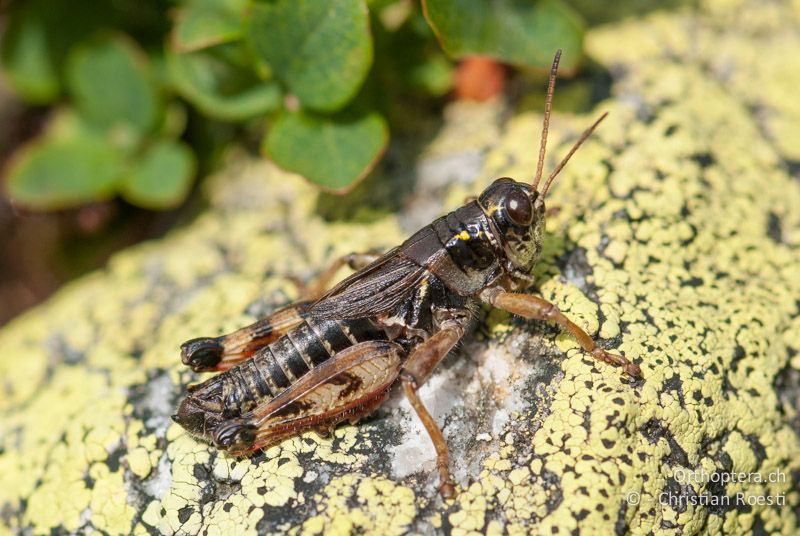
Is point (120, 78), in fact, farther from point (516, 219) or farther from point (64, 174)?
point (516, 219)

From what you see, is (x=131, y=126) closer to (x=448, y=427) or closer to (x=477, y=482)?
(x=448, y=427)

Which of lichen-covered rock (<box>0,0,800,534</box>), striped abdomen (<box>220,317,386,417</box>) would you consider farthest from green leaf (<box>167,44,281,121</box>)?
striped abdomen (<box>220,317,386,417</box>)

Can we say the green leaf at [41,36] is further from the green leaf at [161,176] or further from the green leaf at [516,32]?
the green leaf at [516,32]

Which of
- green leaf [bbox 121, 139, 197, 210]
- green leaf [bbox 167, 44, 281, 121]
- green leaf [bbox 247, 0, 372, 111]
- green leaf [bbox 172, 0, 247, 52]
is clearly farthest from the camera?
green leaf [bbox 121, 139, 197, 210]

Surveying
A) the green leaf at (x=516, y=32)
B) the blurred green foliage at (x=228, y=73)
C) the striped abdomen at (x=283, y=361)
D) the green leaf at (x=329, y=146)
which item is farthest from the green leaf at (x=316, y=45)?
the striped abdomen at (x=283, y=361)

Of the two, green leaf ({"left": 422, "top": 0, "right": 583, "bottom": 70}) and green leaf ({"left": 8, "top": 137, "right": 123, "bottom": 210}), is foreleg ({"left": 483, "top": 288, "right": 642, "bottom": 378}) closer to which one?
green leaf ({"left": 422, "top": 0, "right": 583, "bottom": 70})

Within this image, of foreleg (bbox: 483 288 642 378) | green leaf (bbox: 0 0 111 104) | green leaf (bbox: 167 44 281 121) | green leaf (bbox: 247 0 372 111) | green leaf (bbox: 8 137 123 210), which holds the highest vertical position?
green leaf (bbox: 0 0 111 104)

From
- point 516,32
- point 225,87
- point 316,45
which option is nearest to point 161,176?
point 225,87
